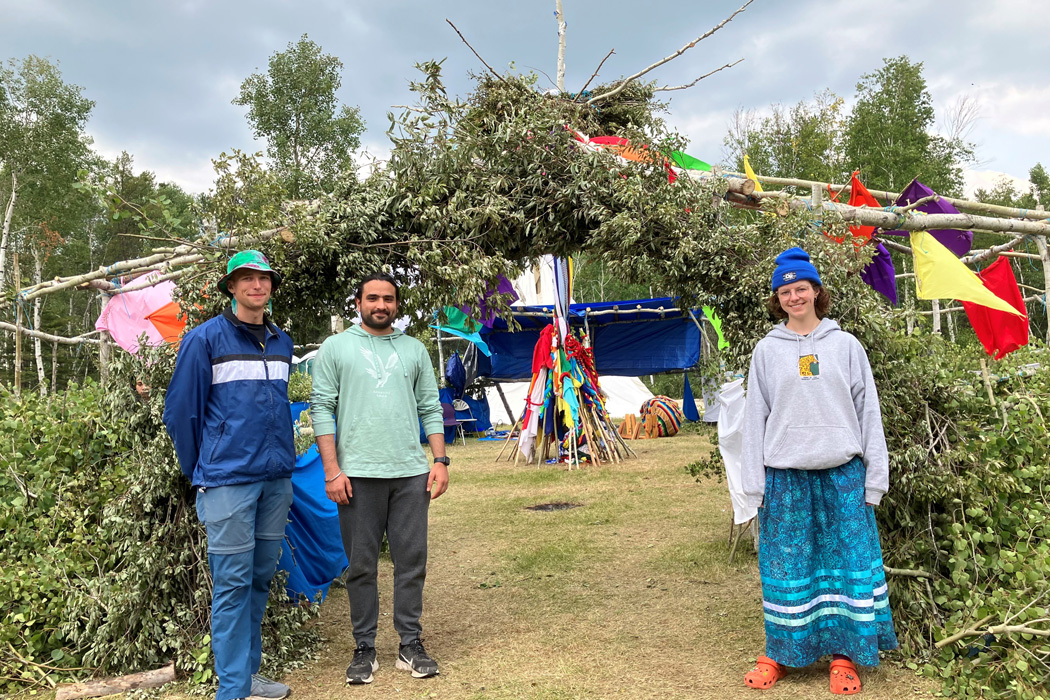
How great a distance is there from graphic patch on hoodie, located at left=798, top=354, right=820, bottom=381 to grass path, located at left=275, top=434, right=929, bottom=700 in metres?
1.22

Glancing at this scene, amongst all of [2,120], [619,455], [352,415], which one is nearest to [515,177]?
[352,415]

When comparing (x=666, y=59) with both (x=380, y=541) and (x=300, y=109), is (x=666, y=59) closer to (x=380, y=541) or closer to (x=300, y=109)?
(x=380, y=541)

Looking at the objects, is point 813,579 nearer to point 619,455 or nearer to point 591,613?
point 591,613

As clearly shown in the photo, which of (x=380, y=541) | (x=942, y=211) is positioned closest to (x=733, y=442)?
(x=380, y=541)

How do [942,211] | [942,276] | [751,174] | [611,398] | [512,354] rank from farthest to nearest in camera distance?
[611,398] < [512,354] < [942,211] < [751,174] < [942,276]

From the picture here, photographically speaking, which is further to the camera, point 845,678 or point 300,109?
point 300,109

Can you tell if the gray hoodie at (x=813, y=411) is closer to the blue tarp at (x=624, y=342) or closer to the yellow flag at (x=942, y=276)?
the yellow flag at (x=942, y=276)

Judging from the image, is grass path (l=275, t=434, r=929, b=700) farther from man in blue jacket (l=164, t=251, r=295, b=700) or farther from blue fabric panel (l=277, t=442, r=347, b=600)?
man in blue jacket (l=164, t=251, r=295, b=700)

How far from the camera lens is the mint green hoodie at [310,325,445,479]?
3100 mm

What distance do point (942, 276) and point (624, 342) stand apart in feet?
32.6

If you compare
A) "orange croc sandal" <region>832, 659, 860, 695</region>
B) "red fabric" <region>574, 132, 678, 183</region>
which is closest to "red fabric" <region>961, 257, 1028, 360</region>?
"red fabric" <region>574, 132, 678, 183</region>

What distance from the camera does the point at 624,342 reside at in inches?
574

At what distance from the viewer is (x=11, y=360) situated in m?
23.5

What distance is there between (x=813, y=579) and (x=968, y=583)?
0.66 metres
